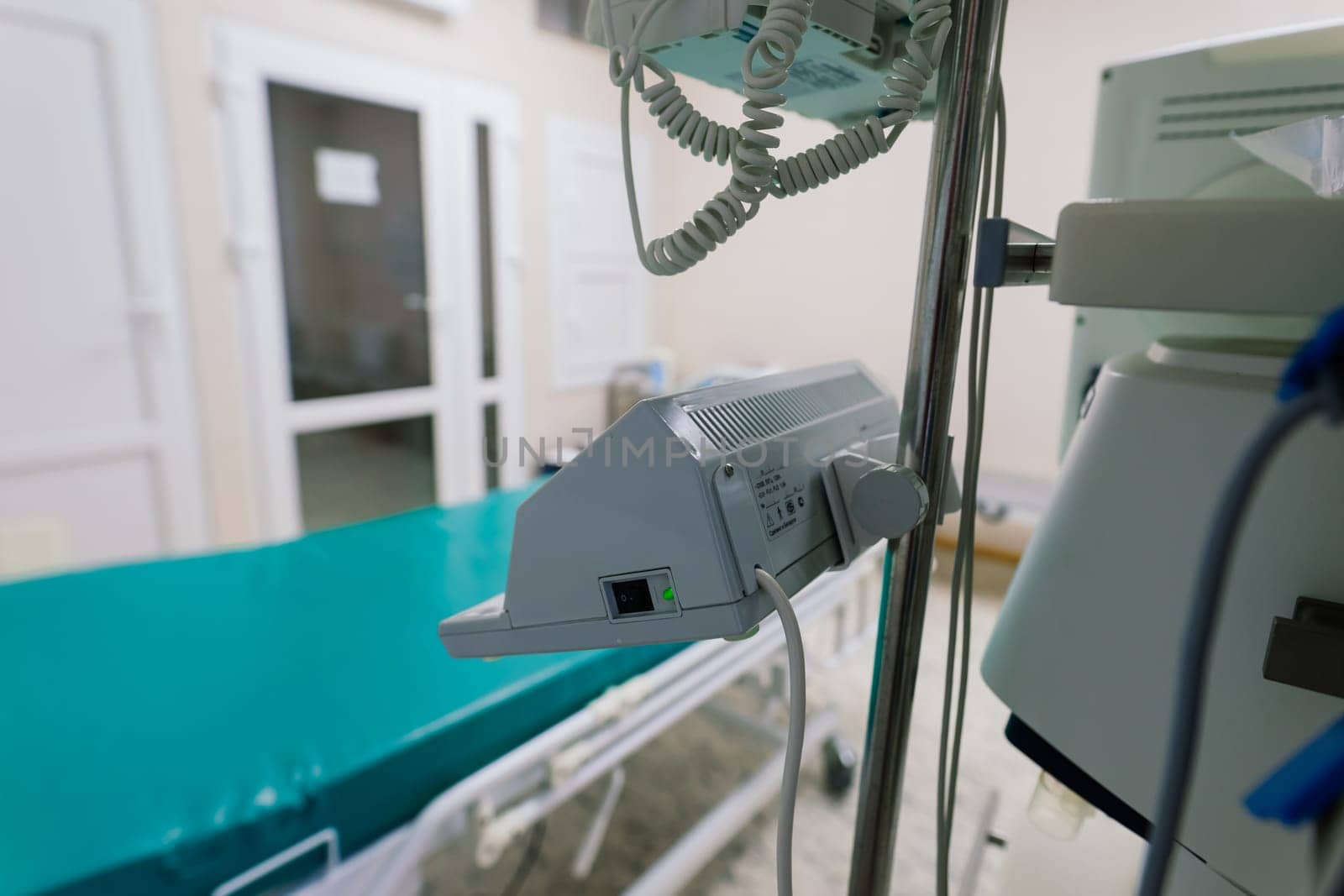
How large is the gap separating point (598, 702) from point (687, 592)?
866 millimetres

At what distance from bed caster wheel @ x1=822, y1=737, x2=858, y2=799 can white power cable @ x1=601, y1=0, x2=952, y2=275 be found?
158cm

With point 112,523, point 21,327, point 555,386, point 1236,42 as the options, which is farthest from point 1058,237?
point 555,386

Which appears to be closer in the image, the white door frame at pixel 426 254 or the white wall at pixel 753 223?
the white wall at pixel 753 223

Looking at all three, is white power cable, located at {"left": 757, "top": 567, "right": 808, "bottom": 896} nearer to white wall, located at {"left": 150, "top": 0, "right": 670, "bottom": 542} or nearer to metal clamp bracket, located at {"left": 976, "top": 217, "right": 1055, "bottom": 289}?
metal clamp bracket, located at {"left": 976, "top": 217, "right": 1055, "bottom": 289}

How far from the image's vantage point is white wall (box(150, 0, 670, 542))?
7.55 feet

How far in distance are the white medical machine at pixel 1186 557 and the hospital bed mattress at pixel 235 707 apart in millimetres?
827

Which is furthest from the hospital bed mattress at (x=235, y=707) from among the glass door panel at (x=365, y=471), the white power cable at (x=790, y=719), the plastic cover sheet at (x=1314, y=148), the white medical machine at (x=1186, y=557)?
the glass door panel at (x=365, y=471)

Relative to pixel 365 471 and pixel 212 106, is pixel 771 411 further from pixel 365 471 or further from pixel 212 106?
pixel 365 471

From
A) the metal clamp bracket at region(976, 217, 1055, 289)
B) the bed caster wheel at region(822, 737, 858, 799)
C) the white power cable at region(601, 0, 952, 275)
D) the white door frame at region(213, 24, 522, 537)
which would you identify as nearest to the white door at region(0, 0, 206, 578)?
the white door frame at region(213, 24, 522, 537)

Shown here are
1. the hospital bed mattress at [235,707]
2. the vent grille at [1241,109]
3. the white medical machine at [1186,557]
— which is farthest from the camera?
the hospital bed mattress at [235,707]

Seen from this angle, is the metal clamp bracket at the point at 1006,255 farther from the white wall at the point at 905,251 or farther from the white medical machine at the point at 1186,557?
the white wall at the point at 905,251

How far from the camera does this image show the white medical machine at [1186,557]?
374mm

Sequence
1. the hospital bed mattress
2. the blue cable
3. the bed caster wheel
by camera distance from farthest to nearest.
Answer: the bed caster wheel < the hospital bed mattress < the blue cable

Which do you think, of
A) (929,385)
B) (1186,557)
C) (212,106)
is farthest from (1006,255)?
(212,106)
